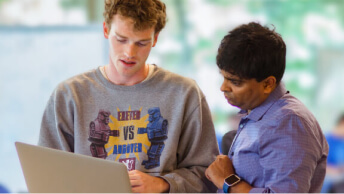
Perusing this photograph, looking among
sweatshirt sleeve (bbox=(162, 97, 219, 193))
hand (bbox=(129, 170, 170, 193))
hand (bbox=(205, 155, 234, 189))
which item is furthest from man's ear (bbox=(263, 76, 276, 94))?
hand (bbox=(129, 170, 170, 193))

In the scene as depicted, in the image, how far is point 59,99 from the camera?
162 cm

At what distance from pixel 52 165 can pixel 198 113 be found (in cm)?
53

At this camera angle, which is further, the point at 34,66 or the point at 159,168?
the point at 34,66

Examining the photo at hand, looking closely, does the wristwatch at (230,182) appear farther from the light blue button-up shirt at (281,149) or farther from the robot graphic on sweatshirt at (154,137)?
the robot graphic on sweatshirt at (154,137)

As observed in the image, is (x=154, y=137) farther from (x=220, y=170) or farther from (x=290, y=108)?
(x=290, y=108)

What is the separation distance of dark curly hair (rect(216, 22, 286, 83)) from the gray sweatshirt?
0.36m

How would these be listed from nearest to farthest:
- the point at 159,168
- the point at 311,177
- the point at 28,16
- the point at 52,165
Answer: the point at 311,177 < the point at 52,165 < the point at 159,168 < the point at 28,16

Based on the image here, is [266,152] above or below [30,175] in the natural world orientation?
above

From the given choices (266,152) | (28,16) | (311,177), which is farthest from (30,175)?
(28,16)

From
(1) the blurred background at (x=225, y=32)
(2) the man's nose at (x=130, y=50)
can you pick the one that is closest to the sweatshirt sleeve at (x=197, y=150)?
(2) the man's nose at (x=130, y=50)

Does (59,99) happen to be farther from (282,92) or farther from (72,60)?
(72,60)

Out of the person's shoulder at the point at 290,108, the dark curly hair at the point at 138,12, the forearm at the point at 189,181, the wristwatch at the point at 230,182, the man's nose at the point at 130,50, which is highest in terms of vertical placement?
the dark curly hair at the point at 138,12

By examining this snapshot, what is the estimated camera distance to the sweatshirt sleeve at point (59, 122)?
1608 mm

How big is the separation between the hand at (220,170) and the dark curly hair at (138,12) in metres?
0.48
